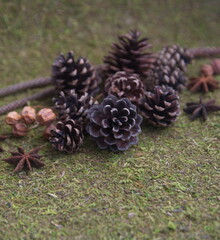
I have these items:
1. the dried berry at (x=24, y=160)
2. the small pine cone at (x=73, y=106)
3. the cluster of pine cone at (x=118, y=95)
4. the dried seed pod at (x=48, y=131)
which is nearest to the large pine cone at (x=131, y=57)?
the cluster of pine cone at (x=118, y=95)

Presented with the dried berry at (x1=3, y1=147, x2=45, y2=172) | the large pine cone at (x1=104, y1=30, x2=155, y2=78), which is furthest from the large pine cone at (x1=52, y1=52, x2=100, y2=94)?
the dried berry at (x1=3, y1=147, x2=45, y2=172)

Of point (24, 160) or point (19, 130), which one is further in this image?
point (19, 130)

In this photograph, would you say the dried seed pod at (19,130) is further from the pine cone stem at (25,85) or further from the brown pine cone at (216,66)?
the brown pine cone at (216,66)

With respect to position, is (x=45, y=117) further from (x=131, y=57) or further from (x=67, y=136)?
(x=131, y=57)

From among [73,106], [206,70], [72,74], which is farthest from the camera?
[206,70]

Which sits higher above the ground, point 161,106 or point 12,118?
point 161,106

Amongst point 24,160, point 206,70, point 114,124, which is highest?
point 206,70

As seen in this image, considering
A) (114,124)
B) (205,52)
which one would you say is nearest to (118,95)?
(114,124)

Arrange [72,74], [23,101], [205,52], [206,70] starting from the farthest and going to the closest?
1. [205,52]
2. [206,70]
3. [23,101]
4. [72,74]

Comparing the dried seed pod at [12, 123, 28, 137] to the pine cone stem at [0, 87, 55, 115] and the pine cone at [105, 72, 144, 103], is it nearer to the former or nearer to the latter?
the pine cone stem at [0, 87, 55, 115]
